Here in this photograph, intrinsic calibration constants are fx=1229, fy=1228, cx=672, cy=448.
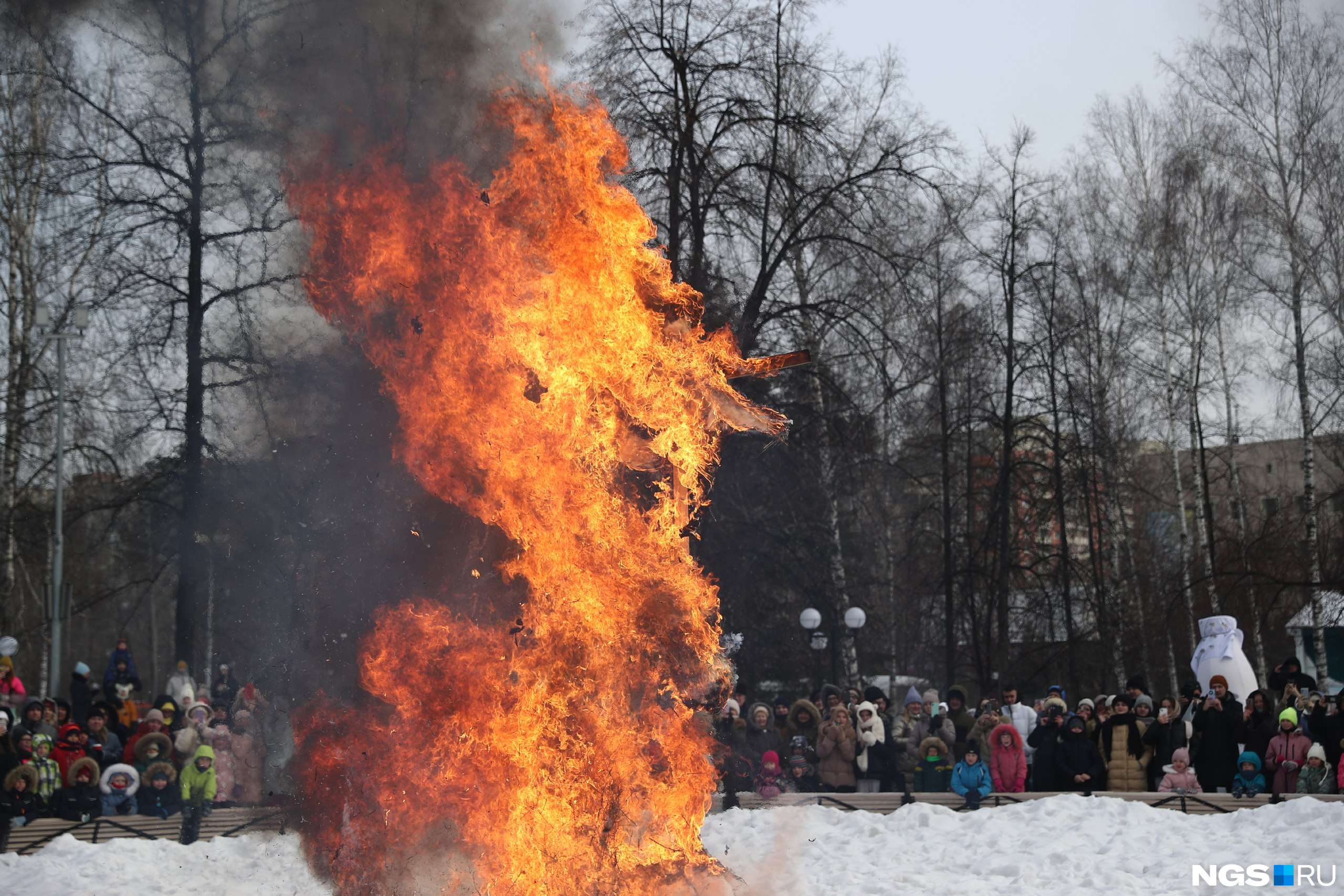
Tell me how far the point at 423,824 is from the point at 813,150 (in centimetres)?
1094

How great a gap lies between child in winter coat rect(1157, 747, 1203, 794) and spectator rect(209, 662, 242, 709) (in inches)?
162

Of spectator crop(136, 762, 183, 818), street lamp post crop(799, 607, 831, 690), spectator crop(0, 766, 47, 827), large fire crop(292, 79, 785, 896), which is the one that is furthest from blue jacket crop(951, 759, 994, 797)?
spectator crop(0, 766, 47, 827)

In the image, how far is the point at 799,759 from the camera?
12.1 metres

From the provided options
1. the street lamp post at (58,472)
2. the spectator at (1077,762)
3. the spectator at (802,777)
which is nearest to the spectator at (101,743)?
the street lamp post at (58,472)

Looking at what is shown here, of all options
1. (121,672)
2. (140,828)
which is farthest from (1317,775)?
(121,672)

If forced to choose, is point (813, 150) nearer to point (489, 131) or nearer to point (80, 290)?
point (489, 131)

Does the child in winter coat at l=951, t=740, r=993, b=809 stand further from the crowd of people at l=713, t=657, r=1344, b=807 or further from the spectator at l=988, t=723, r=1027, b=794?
the spectator at l=988, t=723, r=1027, b=794

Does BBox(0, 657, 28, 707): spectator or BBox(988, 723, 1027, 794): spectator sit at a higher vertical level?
BBox(0, 657, 28, 707): spectator

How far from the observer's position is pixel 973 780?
11289 mm

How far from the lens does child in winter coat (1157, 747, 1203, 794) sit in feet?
36.4

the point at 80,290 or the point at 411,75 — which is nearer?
the point at 411,75

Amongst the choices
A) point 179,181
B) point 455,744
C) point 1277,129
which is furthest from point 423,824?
point 1277,129
